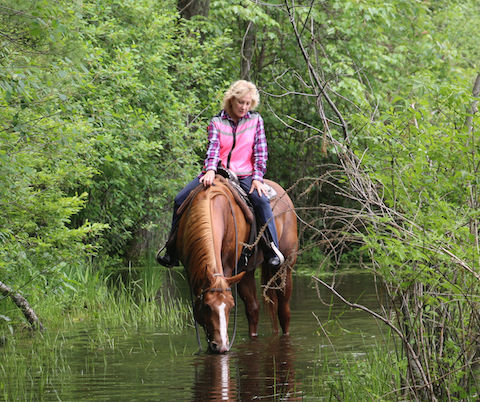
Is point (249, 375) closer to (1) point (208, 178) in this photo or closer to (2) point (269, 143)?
(1) point (208, 178)

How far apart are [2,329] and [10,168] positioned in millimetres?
2473

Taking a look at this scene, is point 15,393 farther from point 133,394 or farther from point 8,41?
point 8,41

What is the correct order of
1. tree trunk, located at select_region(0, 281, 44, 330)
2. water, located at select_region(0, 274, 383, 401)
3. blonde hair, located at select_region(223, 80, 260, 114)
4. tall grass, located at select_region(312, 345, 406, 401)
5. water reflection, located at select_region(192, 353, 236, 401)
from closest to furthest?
1. tall grass, located at select_region(312, 345, 406, 401)
2. water reflection, located at select_region(192, 353, 236, 401)
3. water, located at select_region(0, 274, 383, 401)
4. blonde hair, located at select_region(223, 80, 260, 114)
5. tree trunk, located at select_region(0, 281, 44, 330)

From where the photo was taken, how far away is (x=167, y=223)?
19.7m

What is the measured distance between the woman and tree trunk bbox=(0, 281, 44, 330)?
1.59 m

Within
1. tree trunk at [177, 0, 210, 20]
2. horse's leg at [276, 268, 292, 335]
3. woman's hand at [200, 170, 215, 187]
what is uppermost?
tree trunk at [177, 0, 210, 20]

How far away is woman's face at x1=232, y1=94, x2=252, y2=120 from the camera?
8.96 metres

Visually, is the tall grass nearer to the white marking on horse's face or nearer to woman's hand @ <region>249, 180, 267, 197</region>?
the white marking on horse's face

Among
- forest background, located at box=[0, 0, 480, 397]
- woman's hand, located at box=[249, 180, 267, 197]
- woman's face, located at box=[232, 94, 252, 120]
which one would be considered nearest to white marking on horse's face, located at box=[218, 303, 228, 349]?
forest background, located at box=[0, 0, 480, 397]

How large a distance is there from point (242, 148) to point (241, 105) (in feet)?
1.62

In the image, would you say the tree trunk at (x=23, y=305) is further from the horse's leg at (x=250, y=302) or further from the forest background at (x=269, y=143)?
the horse's leg at (x=250, y=302)

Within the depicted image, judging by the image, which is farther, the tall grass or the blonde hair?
the blonde hair

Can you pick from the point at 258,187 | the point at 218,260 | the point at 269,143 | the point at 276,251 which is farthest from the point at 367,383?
the point at 269,143

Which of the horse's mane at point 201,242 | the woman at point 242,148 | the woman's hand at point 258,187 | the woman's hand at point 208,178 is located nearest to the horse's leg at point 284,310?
the woman at point 242,148
